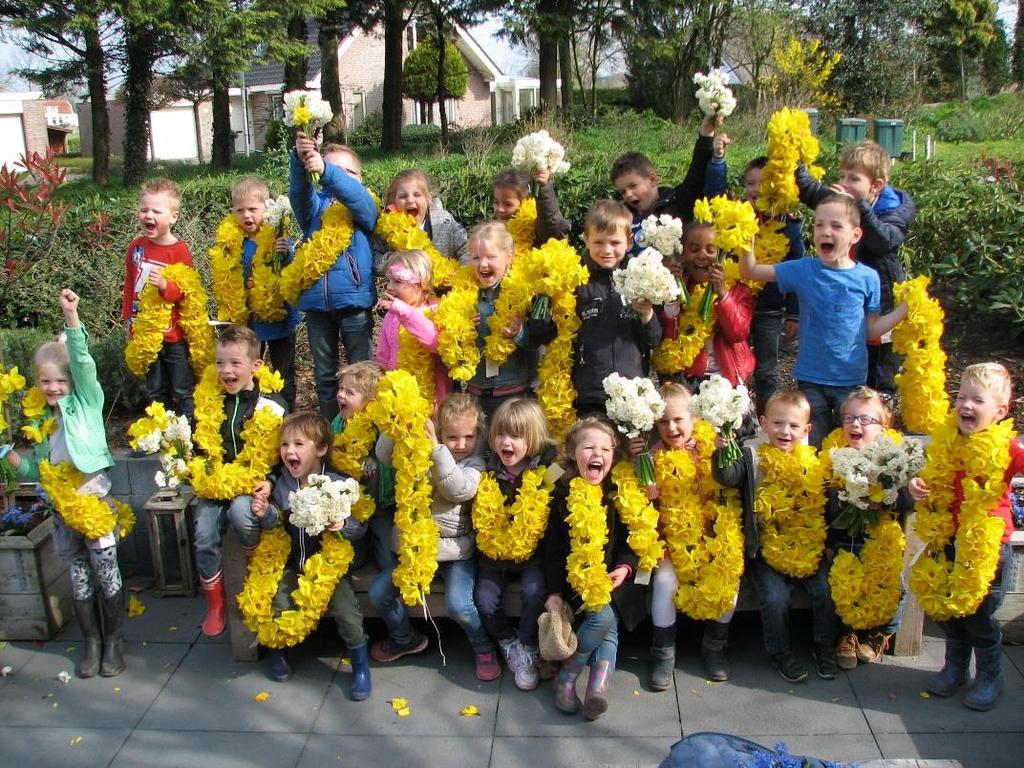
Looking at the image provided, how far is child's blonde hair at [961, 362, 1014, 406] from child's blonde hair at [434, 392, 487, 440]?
2.06m

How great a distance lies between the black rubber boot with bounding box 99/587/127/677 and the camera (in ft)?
14.6

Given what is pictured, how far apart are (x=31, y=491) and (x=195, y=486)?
1.46 m

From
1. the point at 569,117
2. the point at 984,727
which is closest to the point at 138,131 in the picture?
the point at 569,117

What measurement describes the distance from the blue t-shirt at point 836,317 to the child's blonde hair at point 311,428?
7.65 ft

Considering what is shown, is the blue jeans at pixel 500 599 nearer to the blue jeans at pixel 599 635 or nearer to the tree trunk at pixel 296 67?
the blue jeans at pixel 599 635

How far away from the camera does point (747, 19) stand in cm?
2883

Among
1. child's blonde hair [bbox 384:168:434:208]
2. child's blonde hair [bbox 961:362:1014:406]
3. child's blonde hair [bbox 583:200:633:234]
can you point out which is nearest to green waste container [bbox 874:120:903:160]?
child's blonde hair [bbox 384:168:434:208]

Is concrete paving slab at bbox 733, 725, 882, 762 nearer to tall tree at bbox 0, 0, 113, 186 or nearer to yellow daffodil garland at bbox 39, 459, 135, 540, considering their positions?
yellow daffodil garland at bbox 39, 459, 135, 540

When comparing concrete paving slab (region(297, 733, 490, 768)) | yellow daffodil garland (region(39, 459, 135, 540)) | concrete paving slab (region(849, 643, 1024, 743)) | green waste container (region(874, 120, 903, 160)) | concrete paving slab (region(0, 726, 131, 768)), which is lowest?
concrete paving slab (region(0, 726, 131, 768))

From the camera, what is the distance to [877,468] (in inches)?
149

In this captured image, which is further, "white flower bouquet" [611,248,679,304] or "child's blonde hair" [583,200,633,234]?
"child's blonde hair" [583,200,633,234]

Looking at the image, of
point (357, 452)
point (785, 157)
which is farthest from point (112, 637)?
point (785, 157)

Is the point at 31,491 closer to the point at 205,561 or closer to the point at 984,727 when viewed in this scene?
the point at 205,561

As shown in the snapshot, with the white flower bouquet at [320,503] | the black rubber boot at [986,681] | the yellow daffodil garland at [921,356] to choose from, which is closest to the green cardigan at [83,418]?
the white flower bouquet at [320,503]
